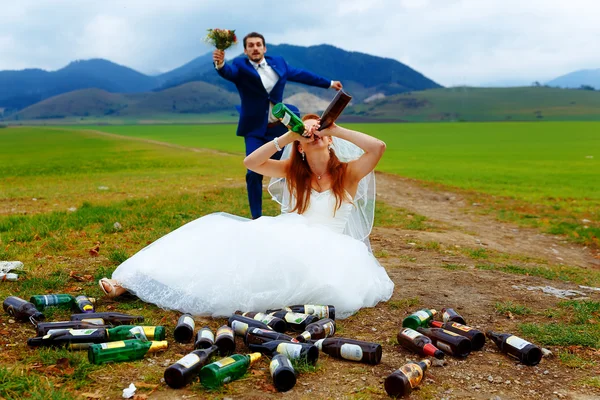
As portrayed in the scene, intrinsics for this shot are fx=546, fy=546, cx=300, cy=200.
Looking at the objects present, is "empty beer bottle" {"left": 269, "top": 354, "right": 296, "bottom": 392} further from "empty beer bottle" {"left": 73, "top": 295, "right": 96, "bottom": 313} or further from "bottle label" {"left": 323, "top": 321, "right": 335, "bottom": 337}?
"empty beer bottle" {"left": 73, "top": 295, "right": 96, "bottom": 313}

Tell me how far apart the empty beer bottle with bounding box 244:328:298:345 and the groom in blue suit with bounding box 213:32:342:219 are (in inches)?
220

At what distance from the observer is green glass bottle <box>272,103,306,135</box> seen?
22.0 feet

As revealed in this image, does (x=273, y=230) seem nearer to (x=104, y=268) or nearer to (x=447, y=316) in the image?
(x=447, y=316)

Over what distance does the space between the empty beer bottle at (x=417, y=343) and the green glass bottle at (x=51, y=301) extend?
3.84 metres

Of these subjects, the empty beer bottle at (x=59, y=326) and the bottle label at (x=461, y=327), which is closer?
the empty beer bottle at (x=59, y=326)

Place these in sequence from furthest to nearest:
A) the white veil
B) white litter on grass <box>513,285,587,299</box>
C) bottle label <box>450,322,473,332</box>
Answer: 1. the white veil
2. white litter on grass <box>513,285,587,299</box>
3. bottle label <box>450,322,473,332</box>

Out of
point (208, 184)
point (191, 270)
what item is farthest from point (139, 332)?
point (208, 184)

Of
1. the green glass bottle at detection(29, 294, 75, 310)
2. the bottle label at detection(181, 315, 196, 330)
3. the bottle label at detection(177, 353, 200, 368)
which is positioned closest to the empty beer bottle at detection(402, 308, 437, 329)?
the bottle label at detection(181, 315, 196, 330)

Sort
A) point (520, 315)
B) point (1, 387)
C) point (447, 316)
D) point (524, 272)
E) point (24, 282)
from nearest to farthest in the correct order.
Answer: point (1, 387)
point (447, 316)
point (520, 315)
point (24, 282)
point (524, 272)

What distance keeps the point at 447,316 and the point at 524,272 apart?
12.4ft

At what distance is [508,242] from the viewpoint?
13008mm

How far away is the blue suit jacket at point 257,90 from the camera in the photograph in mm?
10383

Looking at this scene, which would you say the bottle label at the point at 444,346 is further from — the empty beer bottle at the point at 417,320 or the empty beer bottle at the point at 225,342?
the empty beer bottle at the point at 225,342

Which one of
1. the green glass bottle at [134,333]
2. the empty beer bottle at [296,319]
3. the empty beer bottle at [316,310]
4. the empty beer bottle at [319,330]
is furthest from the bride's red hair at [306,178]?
the green glass bottle at [134,333]
